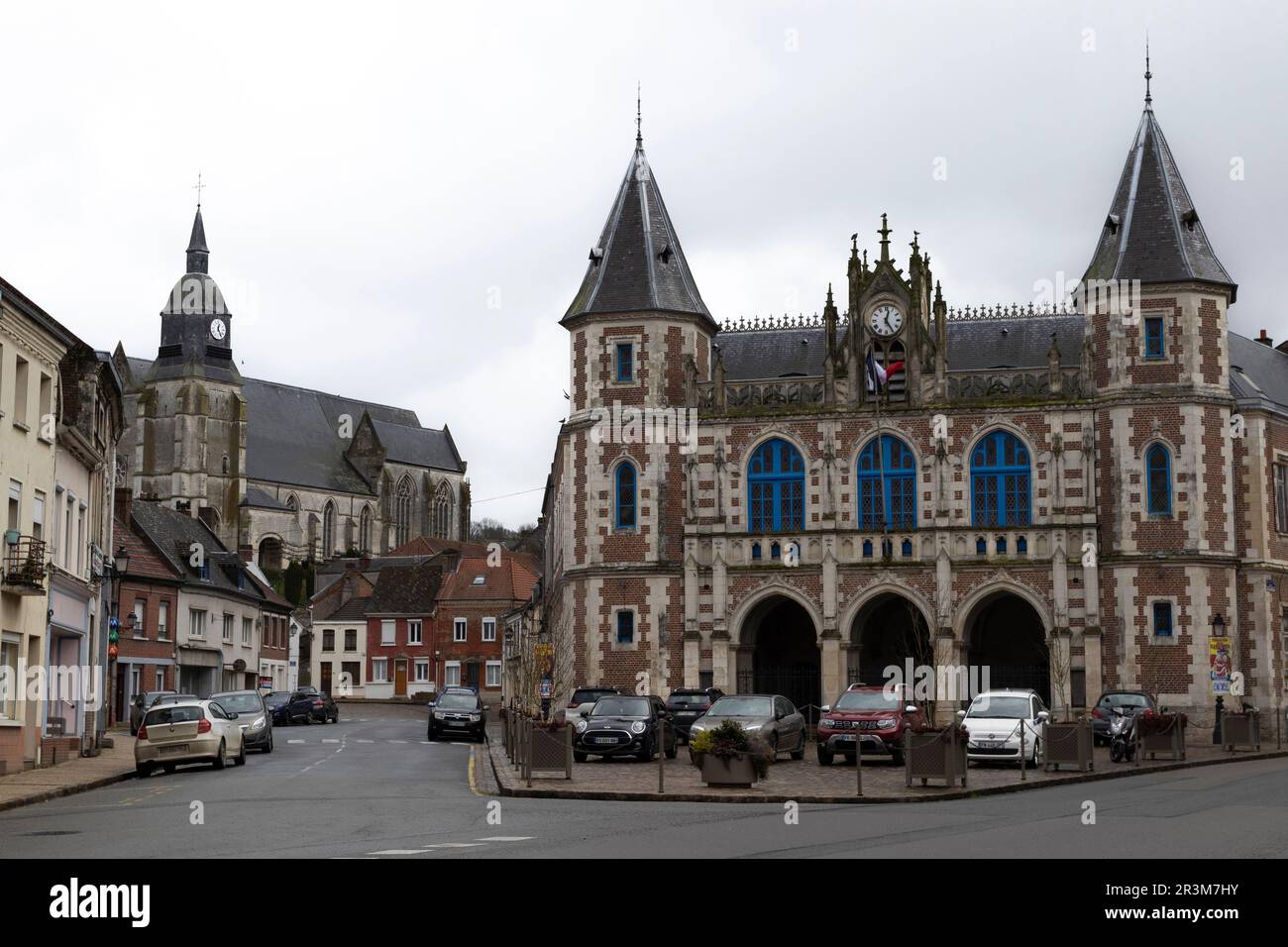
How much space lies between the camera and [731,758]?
25.2 metres

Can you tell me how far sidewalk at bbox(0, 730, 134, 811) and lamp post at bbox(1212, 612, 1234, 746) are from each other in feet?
87.4

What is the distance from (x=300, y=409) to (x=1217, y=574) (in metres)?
112

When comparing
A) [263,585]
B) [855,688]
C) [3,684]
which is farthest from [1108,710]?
[263,585]

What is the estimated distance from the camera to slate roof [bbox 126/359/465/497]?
142 m

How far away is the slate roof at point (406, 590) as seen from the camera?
317 feet

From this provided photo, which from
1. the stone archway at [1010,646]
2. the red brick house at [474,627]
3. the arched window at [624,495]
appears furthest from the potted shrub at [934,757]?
the red brick house at [474,627]

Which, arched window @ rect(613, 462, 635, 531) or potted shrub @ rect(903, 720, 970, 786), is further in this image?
arched window @ rect(613, 462, 635, 531)

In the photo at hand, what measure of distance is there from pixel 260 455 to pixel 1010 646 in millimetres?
98065

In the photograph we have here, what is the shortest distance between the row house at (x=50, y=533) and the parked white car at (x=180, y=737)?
7.22 ft

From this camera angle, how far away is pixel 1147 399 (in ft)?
162

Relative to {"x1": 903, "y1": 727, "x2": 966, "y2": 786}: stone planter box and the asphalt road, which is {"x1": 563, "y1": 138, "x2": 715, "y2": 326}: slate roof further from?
Result: {"x1": 903, "y1": 727, "x2": 966, "y2": 786}: stone planter box

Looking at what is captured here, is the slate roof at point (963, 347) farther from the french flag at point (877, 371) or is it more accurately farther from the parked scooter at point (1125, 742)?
the parked scooter at point (1125, 742)

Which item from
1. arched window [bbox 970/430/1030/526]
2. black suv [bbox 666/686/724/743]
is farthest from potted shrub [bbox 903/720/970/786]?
arched window [bbox 970/430/1030/526]

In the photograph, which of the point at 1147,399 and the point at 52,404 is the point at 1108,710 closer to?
A: the point at 1147,399
